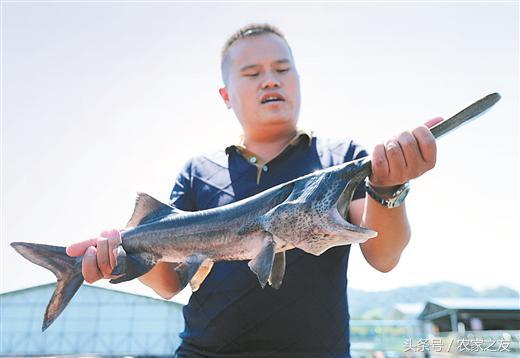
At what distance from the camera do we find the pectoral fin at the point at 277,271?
7.69 feet

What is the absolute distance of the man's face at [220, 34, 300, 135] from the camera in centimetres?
340

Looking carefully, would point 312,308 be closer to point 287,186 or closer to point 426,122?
point 287,186

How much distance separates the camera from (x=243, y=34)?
383 cm

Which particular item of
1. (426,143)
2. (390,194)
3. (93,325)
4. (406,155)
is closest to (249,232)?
(390,194)

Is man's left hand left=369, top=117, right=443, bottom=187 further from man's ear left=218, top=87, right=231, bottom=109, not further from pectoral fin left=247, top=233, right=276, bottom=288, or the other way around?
man's ear left=218, top=87, right=231, bottom=109

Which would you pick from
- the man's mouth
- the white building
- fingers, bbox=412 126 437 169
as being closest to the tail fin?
the man's mouth

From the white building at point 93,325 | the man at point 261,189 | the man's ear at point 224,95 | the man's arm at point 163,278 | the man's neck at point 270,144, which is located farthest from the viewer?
the white building at point 93,325

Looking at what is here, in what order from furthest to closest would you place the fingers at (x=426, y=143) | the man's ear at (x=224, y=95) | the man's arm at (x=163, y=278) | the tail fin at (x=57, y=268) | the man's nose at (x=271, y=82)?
1. the man's ear at (x=224, y=95)
2. the man's nose at (x=271, y=82)
3. the man's arm at (x=163, y=278)
4. the tail fin at (x=57, y=268)
5. the fingers at (x=426, y=143)

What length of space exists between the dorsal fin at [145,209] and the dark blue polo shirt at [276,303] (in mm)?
501

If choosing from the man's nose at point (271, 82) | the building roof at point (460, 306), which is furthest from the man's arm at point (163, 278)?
the building roof at point (460, 306)

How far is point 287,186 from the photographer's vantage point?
94.7 inches

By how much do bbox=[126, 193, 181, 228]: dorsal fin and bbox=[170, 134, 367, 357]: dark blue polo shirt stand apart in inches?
19.7

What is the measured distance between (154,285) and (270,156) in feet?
4.42

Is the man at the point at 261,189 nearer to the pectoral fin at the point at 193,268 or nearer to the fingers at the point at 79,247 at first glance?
the fingers at the point at 79,247
